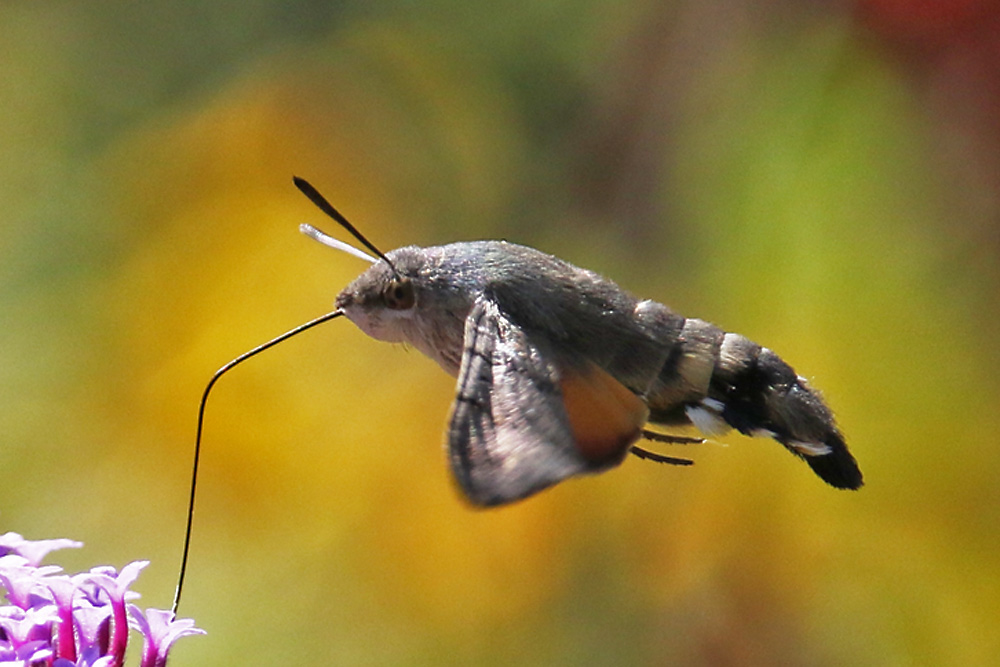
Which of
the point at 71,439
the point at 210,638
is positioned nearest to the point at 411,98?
the point at 71,439

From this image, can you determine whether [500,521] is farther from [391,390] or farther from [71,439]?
[71,439]

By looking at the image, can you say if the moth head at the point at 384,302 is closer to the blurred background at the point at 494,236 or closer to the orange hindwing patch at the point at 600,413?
the orange hindwing patch at the point at 600,413

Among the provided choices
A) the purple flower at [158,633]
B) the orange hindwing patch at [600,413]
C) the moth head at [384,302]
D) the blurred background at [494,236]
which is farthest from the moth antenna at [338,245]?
the blurred background at [494,236]

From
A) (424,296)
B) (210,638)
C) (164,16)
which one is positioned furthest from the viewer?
(164,16)

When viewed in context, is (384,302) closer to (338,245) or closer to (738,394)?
(338,245)

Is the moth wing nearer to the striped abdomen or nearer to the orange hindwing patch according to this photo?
the orange hindwing patch

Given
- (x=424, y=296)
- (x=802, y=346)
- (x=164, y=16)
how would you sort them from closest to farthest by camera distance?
(x=424, y=296)
(x=802, y=346)
(x=164, y=16)
